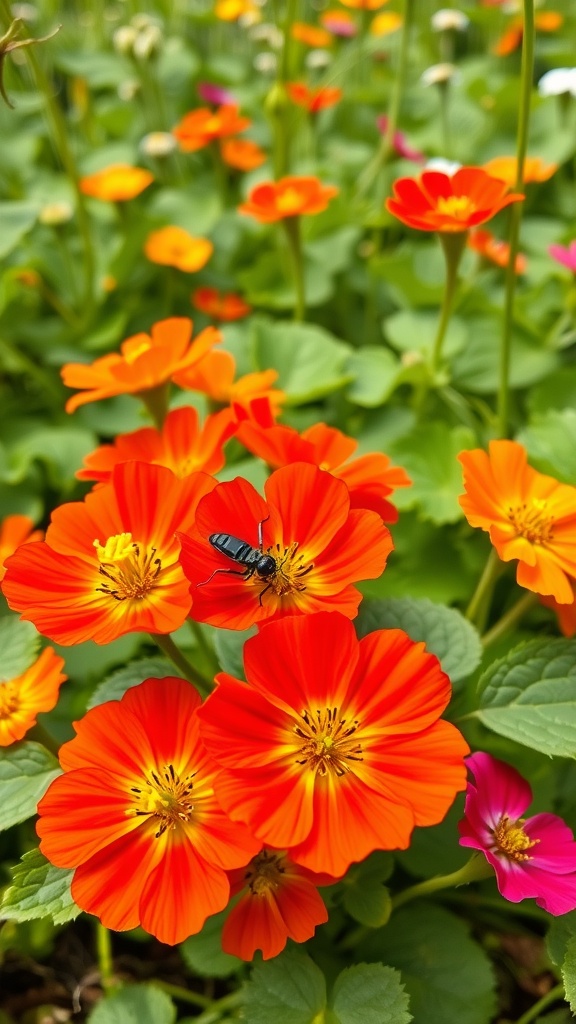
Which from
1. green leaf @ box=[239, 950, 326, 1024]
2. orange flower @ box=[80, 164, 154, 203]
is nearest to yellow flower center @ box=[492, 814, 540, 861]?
green leaf @ box=[239, 950, 326, 1024]

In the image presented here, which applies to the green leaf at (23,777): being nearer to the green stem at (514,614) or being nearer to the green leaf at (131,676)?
the green leaf at (131,676)

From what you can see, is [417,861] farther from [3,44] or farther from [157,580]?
[3,44]

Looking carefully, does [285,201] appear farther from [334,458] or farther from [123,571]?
[123,571]

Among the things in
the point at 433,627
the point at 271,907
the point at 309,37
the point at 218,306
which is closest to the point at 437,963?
the point at 271,907

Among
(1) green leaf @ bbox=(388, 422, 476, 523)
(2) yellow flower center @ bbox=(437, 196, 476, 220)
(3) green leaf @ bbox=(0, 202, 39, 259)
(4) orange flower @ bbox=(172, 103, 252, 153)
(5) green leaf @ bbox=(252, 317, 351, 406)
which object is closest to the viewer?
(2) yellow flower center @ bbox=(437, 196, 476, 220)

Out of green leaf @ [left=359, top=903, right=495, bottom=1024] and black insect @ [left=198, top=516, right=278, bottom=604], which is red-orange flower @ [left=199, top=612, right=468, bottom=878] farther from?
green leaf @ [left=359, top=903, right=495, bottom=1024]

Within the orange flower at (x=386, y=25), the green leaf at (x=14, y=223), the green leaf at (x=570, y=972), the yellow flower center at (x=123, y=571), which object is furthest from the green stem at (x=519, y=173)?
the orange flower at (x=386, y=25)

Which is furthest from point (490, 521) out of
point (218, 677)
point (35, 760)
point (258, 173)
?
point (258, 173)
